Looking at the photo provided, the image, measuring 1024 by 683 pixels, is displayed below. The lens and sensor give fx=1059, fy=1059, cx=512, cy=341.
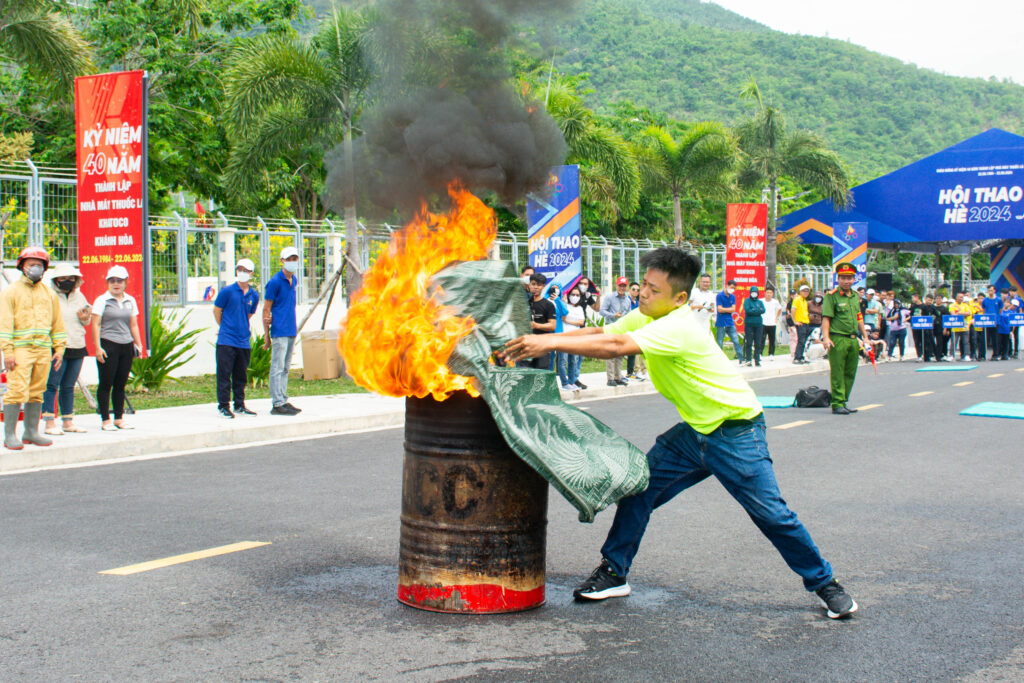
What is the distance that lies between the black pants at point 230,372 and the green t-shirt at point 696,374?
25.5ft

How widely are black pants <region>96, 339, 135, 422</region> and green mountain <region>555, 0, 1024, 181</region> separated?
210 feet

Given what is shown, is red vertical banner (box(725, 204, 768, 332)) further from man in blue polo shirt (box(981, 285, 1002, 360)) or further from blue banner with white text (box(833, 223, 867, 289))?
man in blue polo shirt (box(981, 285, 1002, 360))

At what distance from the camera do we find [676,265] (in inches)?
191

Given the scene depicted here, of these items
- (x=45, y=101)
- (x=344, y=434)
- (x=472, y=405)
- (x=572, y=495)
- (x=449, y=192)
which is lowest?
(x=344, y=434)

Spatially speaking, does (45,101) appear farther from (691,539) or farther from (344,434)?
(691,539)

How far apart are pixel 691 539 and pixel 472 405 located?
2.35 meters

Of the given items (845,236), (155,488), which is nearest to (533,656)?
(155,488)

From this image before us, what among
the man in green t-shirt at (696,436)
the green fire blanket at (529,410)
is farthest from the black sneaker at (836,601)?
the green fire blanket at (529,410)

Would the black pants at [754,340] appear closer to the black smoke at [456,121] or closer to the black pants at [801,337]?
the black pants at [801,337]

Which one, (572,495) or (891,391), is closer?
(572,495)

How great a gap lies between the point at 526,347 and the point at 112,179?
370 inches

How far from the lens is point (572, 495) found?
4.41 metres

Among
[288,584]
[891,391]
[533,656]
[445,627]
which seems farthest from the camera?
[891,391]

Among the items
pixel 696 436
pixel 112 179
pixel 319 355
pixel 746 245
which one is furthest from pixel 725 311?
pixel 696 436
